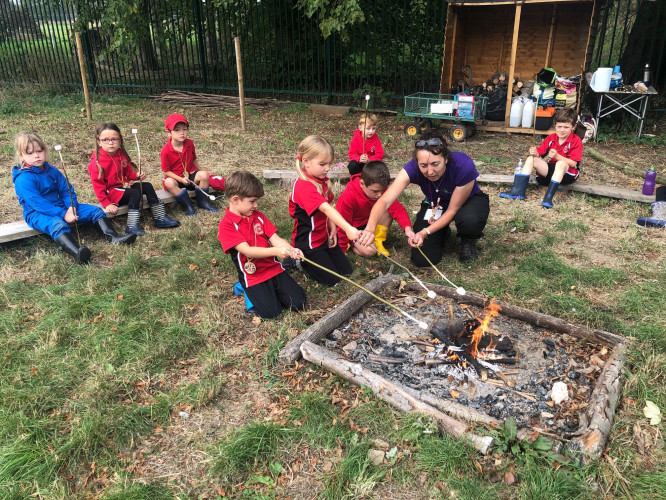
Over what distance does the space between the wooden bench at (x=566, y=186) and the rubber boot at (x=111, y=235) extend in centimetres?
241

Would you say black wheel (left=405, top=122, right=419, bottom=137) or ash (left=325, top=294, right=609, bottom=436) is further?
black wheel (left=405, top=122, right=419, bottom=137)

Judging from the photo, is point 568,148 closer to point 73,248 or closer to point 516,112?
point 516,112

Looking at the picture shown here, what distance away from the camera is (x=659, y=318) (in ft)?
12.1

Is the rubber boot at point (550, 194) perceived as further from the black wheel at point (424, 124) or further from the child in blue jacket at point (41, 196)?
the child in blue jacket at point (41, 196)

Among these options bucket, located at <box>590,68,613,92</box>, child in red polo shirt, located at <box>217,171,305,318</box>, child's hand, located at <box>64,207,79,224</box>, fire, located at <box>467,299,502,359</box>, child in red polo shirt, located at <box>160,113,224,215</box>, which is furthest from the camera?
bucket, located at <box>590,68,613,92</box>

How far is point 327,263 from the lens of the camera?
4.50 metres

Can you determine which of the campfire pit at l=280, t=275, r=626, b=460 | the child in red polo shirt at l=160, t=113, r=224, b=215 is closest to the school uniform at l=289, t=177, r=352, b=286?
the campfire pit at l=280, t=275, r=626, b=460

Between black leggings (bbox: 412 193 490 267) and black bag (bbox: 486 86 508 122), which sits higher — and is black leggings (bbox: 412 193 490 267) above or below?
below

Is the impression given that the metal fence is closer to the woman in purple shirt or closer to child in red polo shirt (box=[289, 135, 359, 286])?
the woman in purple shirt

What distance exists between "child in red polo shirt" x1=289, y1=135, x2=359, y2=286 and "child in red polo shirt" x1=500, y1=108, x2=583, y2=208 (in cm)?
312

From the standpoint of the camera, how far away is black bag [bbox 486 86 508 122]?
10211 millimetres

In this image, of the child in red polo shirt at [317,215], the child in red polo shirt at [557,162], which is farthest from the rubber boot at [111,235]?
the child in red polo shirt at [557,162]

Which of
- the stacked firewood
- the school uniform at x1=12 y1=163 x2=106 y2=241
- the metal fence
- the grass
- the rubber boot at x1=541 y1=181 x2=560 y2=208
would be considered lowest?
the grass

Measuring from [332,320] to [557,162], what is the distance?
4322 mm
